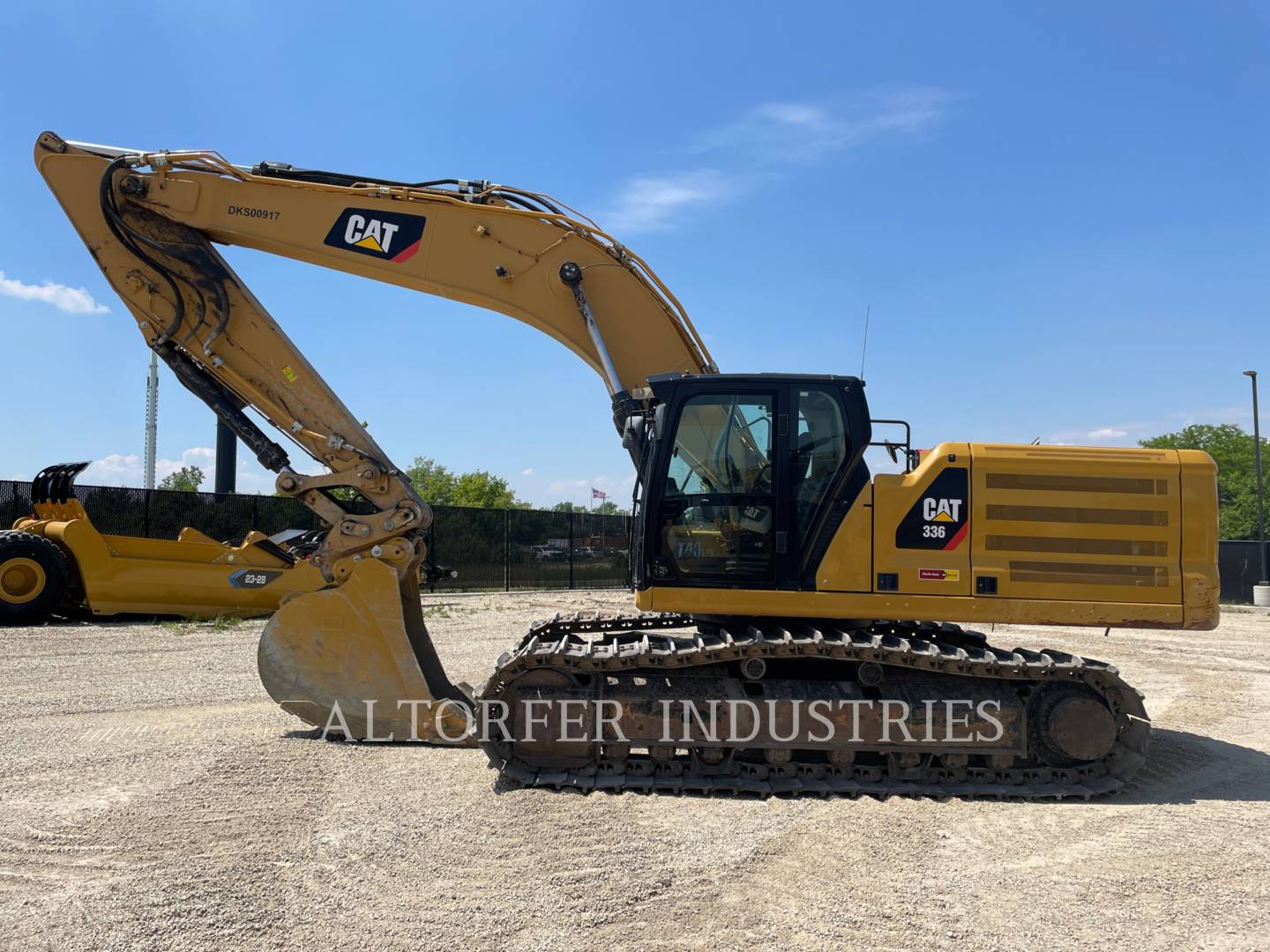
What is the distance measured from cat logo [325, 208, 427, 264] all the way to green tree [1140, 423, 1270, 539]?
Result: 172 ft

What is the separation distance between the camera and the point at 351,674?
668cm

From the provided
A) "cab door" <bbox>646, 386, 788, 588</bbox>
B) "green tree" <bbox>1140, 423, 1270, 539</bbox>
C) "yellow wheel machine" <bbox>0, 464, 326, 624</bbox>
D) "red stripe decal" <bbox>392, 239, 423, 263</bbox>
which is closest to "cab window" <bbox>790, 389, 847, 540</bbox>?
"cab door" <bbox>646, 386, 788, 588</bbox>

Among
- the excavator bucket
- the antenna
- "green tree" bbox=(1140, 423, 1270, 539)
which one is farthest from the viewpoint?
"green tree" bbox=(1140, 423, 1270, 539)

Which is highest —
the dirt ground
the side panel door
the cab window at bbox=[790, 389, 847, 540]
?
the cab window at bbox=[790, 389, 847, 540]

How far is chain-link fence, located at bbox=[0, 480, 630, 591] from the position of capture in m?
21.2

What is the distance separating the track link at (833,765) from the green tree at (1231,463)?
166ft

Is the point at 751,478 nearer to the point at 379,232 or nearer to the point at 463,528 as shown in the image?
the point at 379,232

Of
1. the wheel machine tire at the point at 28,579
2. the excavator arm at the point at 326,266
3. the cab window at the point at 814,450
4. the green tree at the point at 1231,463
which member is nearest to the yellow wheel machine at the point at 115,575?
the wheel machine tire at the point at 28,579

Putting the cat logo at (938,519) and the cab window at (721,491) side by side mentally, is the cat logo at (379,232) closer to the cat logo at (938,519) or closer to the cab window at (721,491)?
the cab window at (721,491)

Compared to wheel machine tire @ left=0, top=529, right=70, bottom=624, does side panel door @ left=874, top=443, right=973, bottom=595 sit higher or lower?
higher

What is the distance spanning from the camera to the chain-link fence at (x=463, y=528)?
833 inches

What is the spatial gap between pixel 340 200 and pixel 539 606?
1394cm

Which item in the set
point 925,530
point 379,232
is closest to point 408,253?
point 379,232

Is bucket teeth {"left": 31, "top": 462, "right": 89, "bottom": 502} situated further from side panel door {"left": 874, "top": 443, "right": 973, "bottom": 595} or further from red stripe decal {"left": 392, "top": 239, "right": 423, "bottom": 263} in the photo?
side panel door {"left": 874, "top": 443, "right": 973, "bottom": 595}
